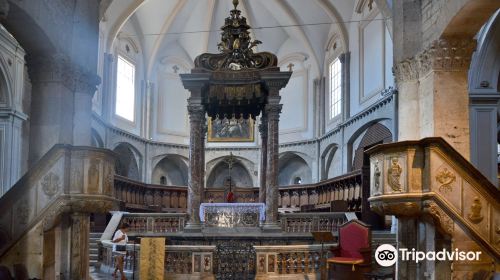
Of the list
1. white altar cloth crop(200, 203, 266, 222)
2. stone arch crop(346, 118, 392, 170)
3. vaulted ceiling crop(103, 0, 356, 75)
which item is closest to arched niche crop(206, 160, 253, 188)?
vaulted ceiling crop(103, 0, 356, 75)

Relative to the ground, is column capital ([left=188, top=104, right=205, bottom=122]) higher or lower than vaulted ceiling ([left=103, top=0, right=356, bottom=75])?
lower

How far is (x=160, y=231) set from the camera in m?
16.0

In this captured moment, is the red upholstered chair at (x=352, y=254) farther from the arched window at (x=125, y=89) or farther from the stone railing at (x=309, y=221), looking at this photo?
the arched window at (x=125, y=89)

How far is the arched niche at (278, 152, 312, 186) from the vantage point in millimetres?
28438

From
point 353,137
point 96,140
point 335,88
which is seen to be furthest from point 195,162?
point 335,88

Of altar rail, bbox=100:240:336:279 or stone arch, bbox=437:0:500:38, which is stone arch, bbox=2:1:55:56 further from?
stone arch, bbox=437:0:500:38

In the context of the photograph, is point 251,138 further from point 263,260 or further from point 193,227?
point 263,260

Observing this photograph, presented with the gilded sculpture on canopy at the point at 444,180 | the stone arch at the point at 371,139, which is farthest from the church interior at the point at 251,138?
the stone arch at the point at 371,139

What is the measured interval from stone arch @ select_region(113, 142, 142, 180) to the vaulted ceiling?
406cm

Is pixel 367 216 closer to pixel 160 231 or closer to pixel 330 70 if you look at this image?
pixel 160 231

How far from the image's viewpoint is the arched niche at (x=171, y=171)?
28.9 meters

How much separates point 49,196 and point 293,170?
2141cm

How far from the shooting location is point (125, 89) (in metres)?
26.3

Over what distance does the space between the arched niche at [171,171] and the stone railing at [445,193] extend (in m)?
21.8
